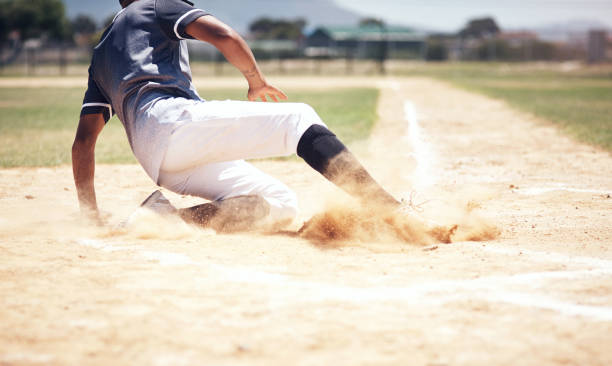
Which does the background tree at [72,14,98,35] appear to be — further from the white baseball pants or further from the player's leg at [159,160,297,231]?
the white baseball pants

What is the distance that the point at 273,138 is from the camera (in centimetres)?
311

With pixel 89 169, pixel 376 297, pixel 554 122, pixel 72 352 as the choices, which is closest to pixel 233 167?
pixel 89 169

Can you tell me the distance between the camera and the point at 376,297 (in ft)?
7.74

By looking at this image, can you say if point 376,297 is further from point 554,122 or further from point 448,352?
point 554,122

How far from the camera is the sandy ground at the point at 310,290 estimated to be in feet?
6.20

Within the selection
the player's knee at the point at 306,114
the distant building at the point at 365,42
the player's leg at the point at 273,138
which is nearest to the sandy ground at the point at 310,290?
the player's leg at the point at 273,138

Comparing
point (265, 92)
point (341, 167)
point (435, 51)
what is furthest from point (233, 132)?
point (435, 51)

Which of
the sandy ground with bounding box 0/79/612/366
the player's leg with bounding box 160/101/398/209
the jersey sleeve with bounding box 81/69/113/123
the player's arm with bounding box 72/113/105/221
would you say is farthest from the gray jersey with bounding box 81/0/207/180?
the sandy ground with bounding box 0/79/612/366

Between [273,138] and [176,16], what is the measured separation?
0.79m

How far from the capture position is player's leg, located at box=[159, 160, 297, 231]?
3.47m

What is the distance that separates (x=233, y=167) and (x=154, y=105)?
635mm

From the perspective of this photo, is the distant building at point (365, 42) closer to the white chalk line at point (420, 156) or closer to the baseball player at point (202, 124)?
the white chalk line at point (420, 156)

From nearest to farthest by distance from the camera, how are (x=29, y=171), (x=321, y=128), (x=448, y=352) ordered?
(x=448, y=352) < (x=321, y=128) < (x=29, y=171)

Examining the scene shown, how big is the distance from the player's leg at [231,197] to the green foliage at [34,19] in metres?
71.3
